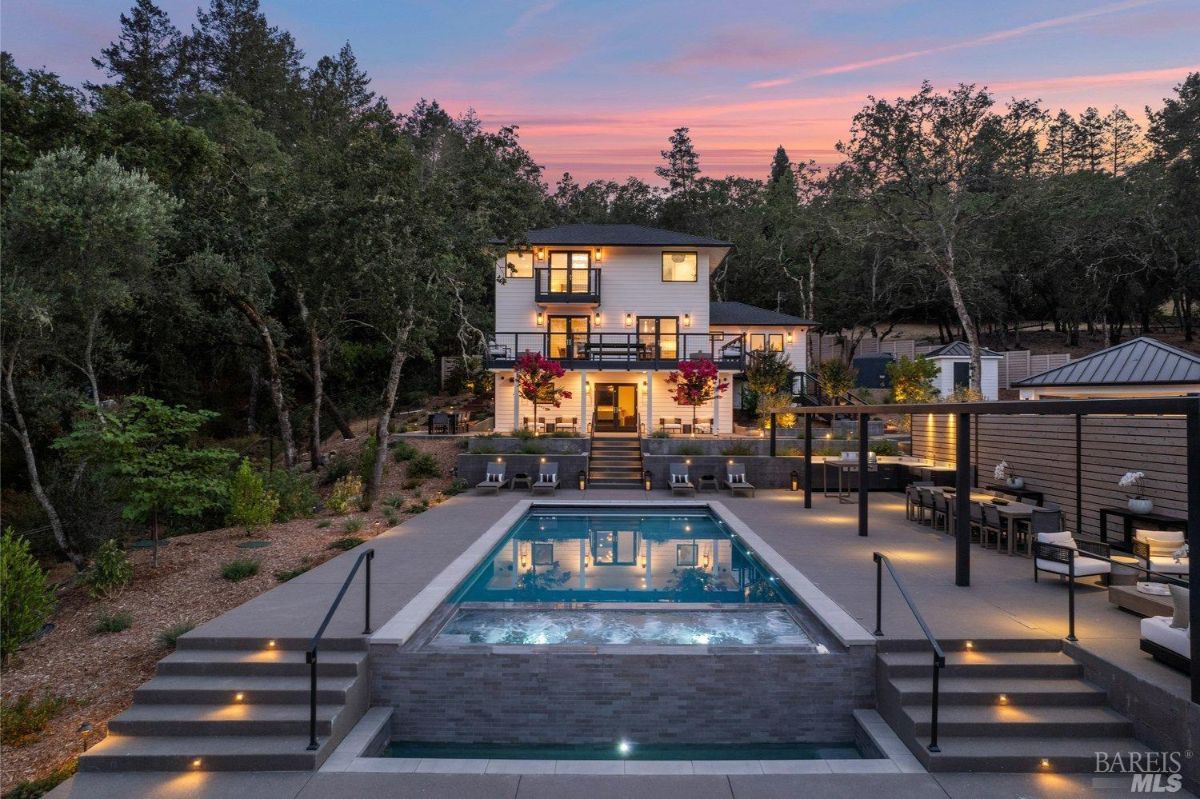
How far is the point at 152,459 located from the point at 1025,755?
40.3 feet

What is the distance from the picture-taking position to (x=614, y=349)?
25609 millimetres

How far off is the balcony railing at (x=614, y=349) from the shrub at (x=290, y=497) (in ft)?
33.6

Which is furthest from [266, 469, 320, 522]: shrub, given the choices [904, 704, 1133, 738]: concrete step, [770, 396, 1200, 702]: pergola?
[904, 704, 1133, 738]: concrete step

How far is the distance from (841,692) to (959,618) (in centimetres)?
199

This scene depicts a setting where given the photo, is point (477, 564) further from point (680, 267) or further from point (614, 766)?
point (680, 267)

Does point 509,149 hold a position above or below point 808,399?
above

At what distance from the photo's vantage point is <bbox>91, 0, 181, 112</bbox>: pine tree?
35062mm

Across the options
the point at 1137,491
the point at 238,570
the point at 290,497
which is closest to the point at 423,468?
the point at 290,497

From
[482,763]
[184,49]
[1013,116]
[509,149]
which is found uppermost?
[184,49]

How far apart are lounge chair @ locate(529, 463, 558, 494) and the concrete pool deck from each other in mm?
3467

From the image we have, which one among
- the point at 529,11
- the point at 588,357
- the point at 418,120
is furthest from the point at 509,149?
the point at 418,120

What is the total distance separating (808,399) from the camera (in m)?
25.8

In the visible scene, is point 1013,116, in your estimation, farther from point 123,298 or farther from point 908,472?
point 123,298

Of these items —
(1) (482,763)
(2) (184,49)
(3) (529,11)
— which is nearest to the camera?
(1) (482,763)
